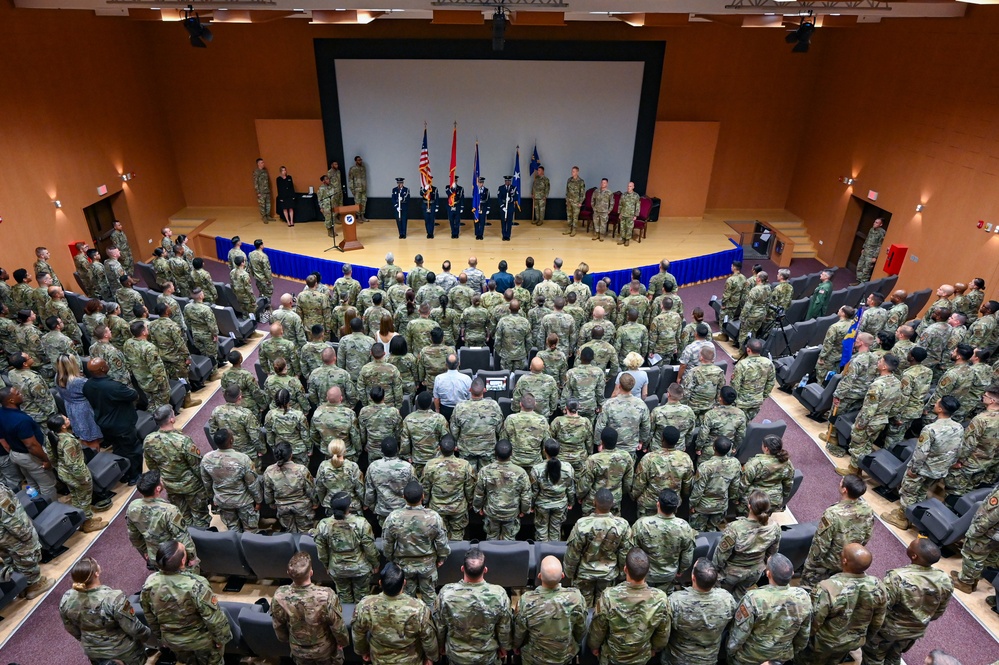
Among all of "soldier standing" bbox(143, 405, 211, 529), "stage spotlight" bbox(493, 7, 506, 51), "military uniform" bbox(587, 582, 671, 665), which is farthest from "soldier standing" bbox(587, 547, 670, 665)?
"stage spotlight" bbox(493, 7, 506, 51)

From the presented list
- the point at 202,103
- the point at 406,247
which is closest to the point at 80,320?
the point at 406,247

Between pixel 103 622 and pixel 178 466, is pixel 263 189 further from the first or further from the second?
pixel 103 622

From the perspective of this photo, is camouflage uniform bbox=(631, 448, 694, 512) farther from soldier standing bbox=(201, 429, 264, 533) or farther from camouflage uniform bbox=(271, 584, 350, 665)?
soldier standing bbox=(201, 429, 264, 533)

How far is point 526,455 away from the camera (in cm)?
556

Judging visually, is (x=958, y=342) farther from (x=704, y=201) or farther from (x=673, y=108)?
(x=673, y=108)

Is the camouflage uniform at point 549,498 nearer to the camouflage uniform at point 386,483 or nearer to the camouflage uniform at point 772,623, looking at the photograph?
the camouflage uniform at point 386,483

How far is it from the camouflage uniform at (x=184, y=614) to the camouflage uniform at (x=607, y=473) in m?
2.96

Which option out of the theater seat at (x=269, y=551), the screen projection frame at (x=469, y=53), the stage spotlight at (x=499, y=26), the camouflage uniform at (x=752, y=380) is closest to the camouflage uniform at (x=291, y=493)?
the theater seat at (x=269, y=551)

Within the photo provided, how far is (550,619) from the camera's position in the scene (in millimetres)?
3887

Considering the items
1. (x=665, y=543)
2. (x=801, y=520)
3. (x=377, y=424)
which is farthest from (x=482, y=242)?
(x=665, y=543)

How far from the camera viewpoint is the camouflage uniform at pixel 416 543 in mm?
4480

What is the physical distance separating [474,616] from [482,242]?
1053 centimetres

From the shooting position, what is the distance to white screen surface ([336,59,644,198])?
547 inches

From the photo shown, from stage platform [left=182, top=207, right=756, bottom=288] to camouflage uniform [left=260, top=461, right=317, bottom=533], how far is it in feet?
23.1
